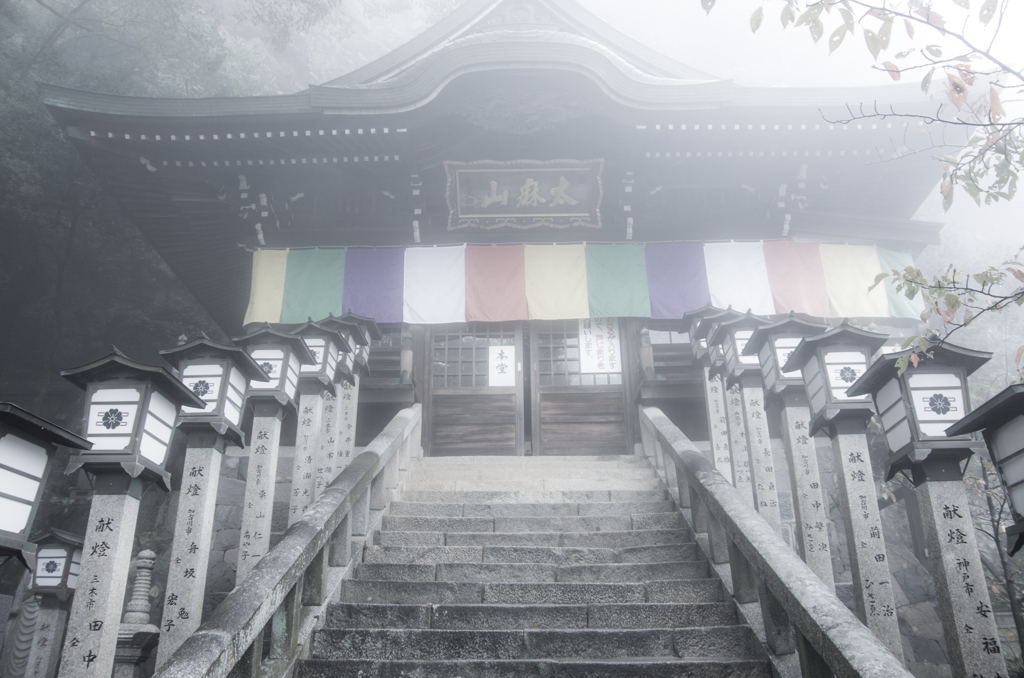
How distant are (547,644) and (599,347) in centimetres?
619

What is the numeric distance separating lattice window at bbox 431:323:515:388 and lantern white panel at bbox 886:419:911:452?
20.5 feet

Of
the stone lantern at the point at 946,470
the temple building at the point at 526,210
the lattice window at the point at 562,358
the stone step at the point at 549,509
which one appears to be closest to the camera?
the stone lantern at the point at 946,470

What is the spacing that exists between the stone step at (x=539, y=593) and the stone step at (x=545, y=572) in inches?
9.4

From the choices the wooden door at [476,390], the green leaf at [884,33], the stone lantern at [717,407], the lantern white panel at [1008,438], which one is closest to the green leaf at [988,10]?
the green leaf at [884,33]

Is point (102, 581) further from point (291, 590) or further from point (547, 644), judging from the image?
point (547, 644)

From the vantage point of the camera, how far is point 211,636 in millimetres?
3336

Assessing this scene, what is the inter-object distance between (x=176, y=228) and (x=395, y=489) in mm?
6515

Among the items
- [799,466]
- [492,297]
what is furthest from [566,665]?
[492,297]

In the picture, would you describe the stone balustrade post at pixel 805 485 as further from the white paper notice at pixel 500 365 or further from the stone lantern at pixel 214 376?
the white paper notice at pixel 500 365

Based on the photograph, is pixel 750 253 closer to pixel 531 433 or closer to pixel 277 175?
pixel 531 433

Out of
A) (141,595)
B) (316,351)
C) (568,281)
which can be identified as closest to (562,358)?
(568,281)

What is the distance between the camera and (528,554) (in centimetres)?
542

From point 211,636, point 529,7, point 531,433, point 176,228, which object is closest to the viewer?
point 211,636

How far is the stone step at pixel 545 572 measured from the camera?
16.7 ft
